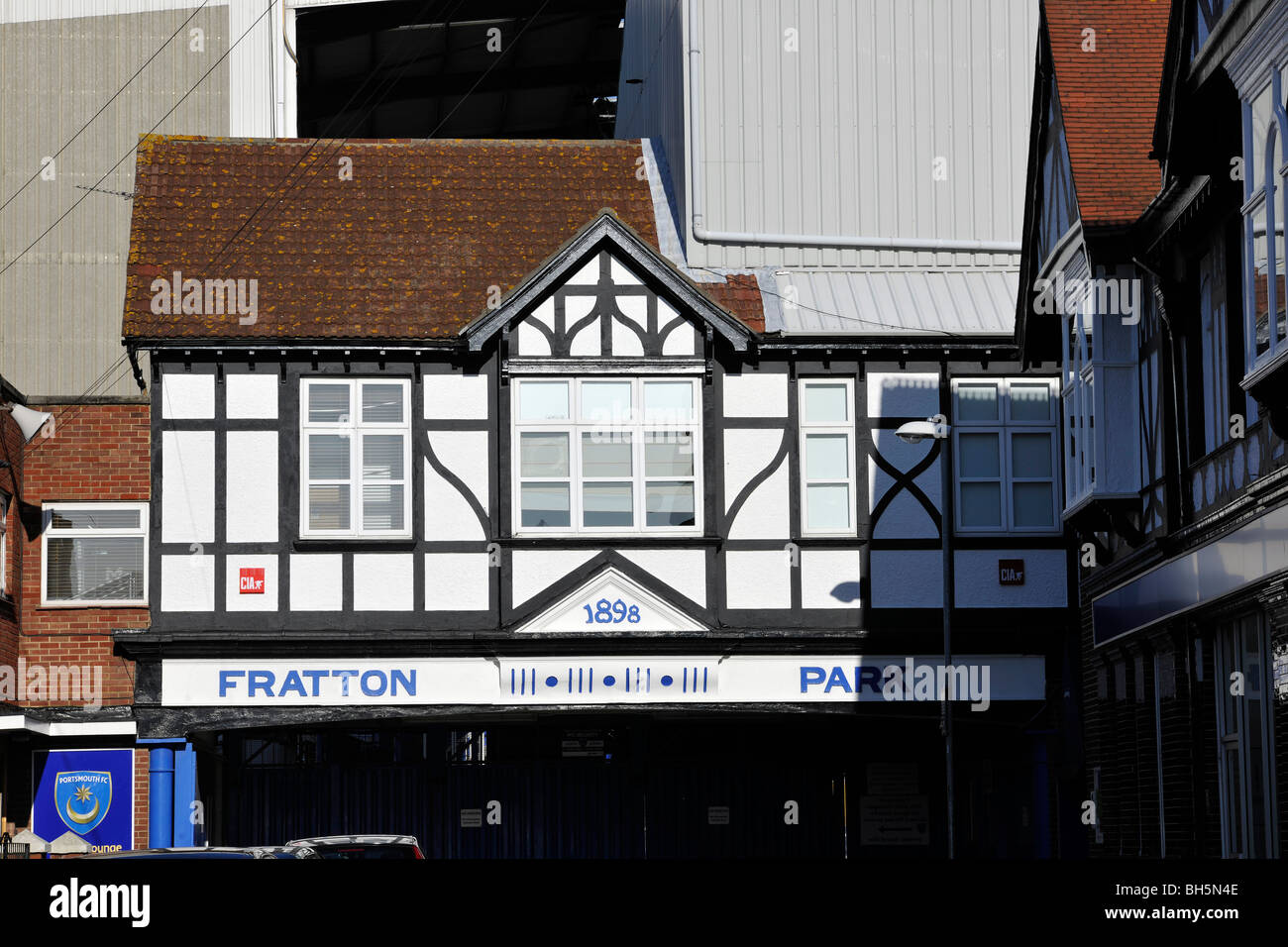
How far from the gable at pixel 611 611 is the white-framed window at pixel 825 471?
2104 millimetres

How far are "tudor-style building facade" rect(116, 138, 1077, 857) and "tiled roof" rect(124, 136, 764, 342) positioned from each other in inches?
3.6

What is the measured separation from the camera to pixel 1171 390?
62.8 ft

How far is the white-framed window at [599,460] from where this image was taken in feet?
81.1

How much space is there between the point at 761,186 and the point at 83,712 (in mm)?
12368

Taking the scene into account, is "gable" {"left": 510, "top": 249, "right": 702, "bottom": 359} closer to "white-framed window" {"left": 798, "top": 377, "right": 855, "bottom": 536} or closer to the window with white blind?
"white-framed window" {"left": 798, "top": 377, "right": 855, "bottom": 536}

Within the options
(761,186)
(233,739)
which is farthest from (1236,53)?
(233,739)

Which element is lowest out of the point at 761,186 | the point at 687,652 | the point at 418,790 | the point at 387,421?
the point at 418,790

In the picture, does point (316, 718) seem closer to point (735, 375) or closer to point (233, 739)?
point (233, 739)

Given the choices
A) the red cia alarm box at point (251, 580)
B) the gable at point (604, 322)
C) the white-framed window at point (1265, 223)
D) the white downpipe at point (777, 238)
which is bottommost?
the red cia alarm box at point (251, 580)

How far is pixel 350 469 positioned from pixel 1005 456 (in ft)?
27.5

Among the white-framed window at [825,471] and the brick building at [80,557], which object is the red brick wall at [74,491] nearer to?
the brick building at [80,557]

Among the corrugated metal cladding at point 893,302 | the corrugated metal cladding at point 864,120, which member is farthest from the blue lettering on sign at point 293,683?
the corrugated metal cladding at point 864,120

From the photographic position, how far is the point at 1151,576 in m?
19.3

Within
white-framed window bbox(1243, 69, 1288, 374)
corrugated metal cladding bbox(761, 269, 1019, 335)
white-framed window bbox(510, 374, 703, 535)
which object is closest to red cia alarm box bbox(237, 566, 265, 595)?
white-framed window bbox(510, 374, 703, 535)
